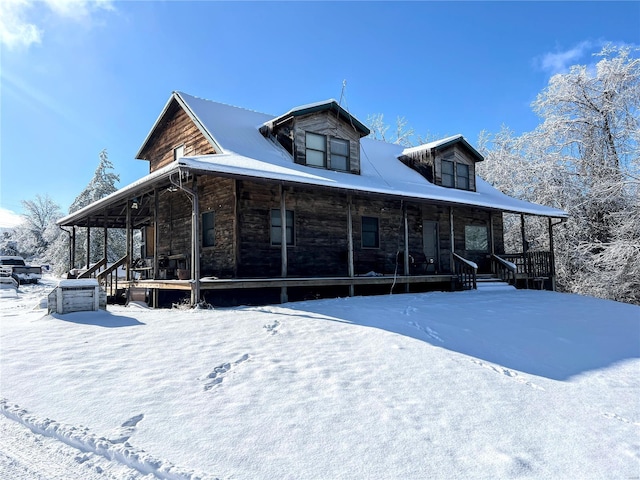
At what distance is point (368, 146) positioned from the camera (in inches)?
735

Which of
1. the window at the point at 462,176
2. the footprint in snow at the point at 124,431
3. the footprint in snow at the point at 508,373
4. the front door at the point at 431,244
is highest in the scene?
the window at the point at 462,176

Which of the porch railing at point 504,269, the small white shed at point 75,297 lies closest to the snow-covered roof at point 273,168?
the porch railing at point 504,269

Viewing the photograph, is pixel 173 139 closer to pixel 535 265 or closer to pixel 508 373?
pixel 508 373

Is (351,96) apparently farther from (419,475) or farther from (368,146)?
(419,475)

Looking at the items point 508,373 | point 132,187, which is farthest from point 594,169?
point 132,187

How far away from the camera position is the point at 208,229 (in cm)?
1324

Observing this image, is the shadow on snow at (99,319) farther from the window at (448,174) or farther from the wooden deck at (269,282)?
the window at (448,174)

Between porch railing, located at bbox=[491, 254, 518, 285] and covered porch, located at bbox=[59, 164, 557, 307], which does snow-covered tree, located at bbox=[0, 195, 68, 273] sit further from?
porch railing, located at bbox=[491, 254, 518, 285]

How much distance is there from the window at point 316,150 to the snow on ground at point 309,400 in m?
6.94

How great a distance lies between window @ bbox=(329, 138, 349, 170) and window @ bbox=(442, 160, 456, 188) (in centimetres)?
519

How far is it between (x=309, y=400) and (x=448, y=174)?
50.0ft

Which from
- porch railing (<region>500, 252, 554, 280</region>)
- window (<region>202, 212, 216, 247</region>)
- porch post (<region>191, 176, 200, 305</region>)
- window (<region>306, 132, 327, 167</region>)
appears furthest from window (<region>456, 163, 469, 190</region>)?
porch post (<region>191, 176, 200, 305</region>)

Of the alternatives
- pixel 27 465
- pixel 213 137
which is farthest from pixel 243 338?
pixel 213 137

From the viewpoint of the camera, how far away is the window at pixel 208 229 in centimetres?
1303
